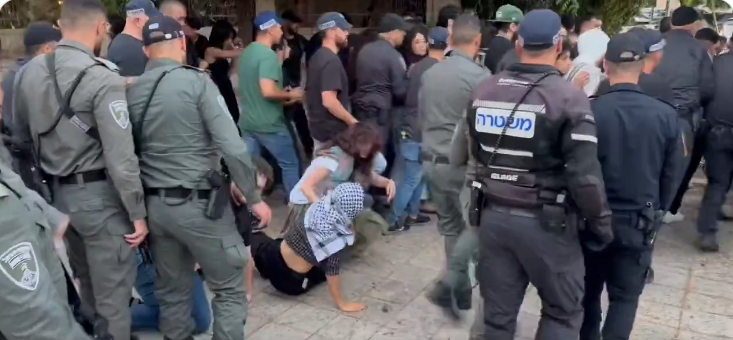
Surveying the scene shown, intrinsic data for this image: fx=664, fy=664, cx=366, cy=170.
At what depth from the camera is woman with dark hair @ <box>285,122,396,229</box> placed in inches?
165

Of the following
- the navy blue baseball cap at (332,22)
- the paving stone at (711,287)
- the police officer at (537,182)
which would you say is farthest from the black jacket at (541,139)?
the navy blue baseball cap at (332,22)

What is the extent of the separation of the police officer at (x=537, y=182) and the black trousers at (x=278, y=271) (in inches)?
66.2

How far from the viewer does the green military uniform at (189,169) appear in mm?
3143

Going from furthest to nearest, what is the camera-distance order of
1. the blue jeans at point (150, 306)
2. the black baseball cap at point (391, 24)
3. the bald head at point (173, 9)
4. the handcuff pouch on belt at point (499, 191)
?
the black baseball cap at point (391, 24) → the bald head at point (173, 9) → the blue jeans at point (150, 306) → the handcuff pouch on belt at point (499, 191)

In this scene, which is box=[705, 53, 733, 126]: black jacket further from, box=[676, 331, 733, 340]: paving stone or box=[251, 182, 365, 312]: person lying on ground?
box=[251, 182, 365, 312]: person lying on ground

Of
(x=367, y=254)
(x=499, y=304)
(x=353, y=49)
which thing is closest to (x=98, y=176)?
(x=499, y=304)

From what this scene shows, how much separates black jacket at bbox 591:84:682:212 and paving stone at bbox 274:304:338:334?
1.91 metres

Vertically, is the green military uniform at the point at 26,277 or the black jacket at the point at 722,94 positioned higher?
the green military uniform at the point at 26,277

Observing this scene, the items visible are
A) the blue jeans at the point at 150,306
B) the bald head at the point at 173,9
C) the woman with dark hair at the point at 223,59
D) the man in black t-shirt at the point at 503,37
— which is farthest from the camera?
the woman with dark hair at the point at 223,59

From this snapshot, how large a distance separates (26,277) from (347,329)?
2.45 m

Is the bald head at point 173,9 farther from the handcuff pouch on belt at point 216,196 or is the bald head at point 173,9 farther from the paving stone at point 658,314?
the paving stone at point 658,314

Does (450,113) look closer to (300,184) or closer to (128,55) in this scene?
(300,184)

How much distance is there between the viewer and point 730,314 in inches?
170

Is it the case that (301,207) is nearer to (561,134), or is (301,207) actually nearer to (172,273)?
(172,273)
